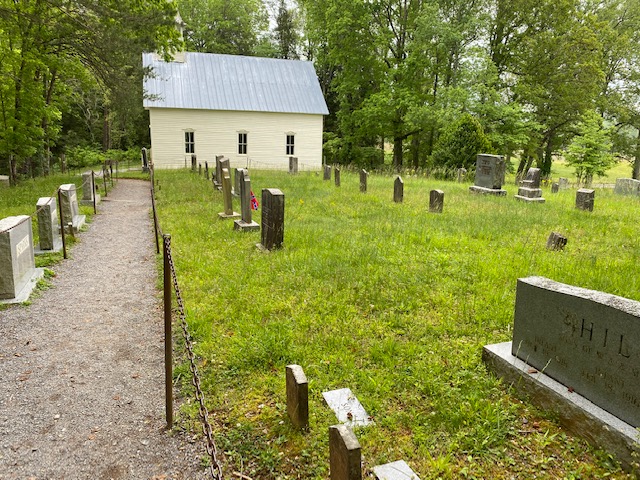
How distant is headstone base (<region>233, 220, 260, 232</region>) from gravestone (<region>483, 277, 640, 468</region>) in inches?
253

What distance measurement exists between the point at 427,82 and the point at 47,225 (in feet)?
84.7

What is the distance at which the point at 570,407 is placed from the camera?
11.3 ft

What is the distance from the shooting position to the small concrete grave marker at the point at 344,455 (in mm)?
2186

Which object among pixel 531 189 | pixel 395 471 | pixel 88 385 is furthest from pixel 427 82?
pixel 395 471

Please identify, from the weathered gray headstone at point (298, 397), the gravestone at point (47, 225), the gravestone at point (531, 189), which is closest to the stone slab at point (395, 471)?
the weathered gray headstone at point (298, 397)

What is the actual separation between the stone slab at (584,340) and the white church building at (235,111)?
2630cm

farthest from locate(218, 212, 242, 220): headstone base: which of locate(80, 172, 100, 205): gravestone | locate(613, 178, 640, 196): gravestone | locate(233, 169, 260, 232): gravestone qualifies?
locate(613, 178, 640, 196): gravestone

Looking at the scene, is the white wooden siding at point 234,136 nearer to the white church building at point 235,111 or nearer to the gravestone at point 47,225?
the white church building at point 235,111

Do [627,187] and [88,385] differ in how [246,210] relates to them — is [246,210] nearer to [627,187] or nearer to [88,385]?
[88,385]

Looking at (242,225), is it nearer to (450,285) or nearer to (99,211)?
(450,285)

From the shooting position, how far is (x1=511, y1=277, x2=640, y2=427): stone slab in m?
3.13

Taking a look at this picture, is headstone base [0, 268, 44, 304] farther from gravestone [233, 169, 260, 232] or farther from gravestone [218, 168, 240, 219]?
gravestone [218, 168, 240, 219]

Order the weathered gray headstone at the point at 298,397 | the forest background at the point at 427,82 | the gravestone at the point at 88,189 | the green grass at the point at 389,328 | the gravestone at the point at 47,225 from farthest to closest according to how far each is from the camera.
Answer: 1. the forest background at the point at 427,82
2. the gravestone at the point at 88,189
3. the gravestone at the point at 47,225
4. the weathered gray headstone at the point at 298,397
5. the green grass at the point at 389,328

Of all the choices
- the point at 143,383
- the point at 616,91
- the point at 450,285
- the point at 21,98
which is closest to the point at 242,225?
the point at 450,285
